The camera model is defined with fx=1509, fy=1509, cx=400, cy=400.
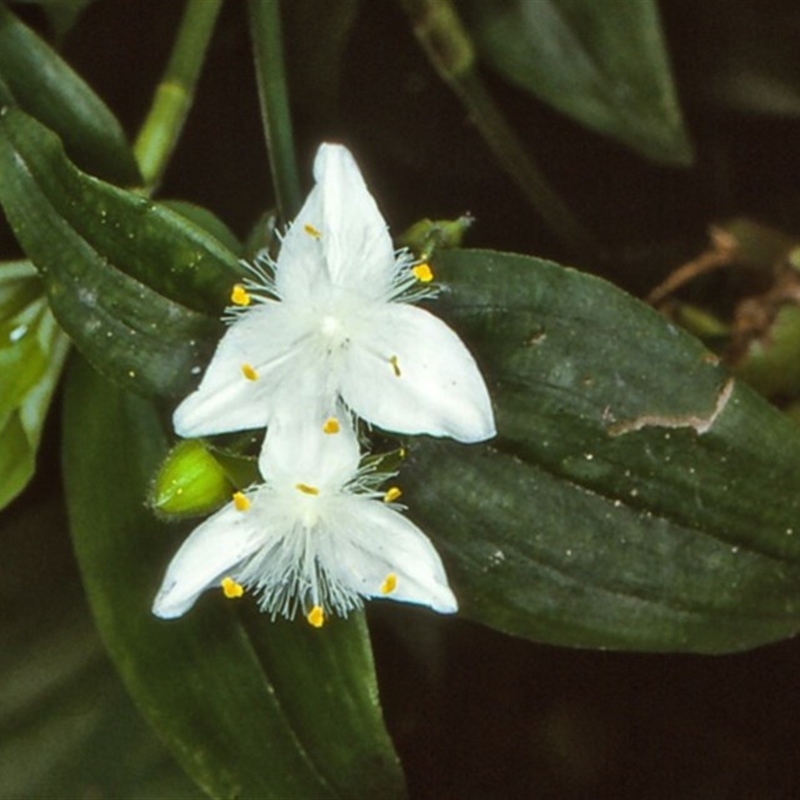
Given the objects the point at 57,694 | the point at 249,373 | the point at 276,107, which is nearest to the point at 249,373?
the point at 249,373

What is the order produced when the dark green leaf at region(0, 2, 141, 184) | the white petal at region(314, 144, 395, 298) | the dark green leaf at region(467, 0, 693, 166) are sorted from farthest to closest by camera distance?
the dark green leaf at region(467, 0, 693, 166) < the dark green leaf at region(0, 2, 141, 184) < the white petal at region(314, 144, 395, 298)

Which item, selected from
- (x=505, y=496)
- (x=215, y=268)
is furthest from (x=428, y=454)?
(x=215, y=268)

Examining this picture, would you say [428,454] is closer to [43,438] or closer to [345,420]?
[345,420]

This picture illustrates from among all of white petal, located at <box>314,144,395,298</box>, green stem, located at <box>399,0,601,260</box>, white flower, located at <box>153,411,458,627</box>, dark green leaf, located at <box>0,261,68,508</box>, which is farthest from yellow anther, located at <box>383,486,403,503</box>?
green stem, located at <box>399,0,601,260</box>

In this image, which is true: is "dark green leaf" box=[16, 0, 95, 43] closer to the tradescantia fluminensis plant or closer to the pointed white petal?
the tradescantia fluminensis plant

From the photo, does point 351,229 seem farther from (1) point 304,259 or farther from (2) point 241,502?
(2) point 241,502

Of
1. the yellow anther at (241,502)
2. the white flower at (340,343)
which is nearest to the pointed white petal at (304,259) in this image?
the white flower at (340,343)
